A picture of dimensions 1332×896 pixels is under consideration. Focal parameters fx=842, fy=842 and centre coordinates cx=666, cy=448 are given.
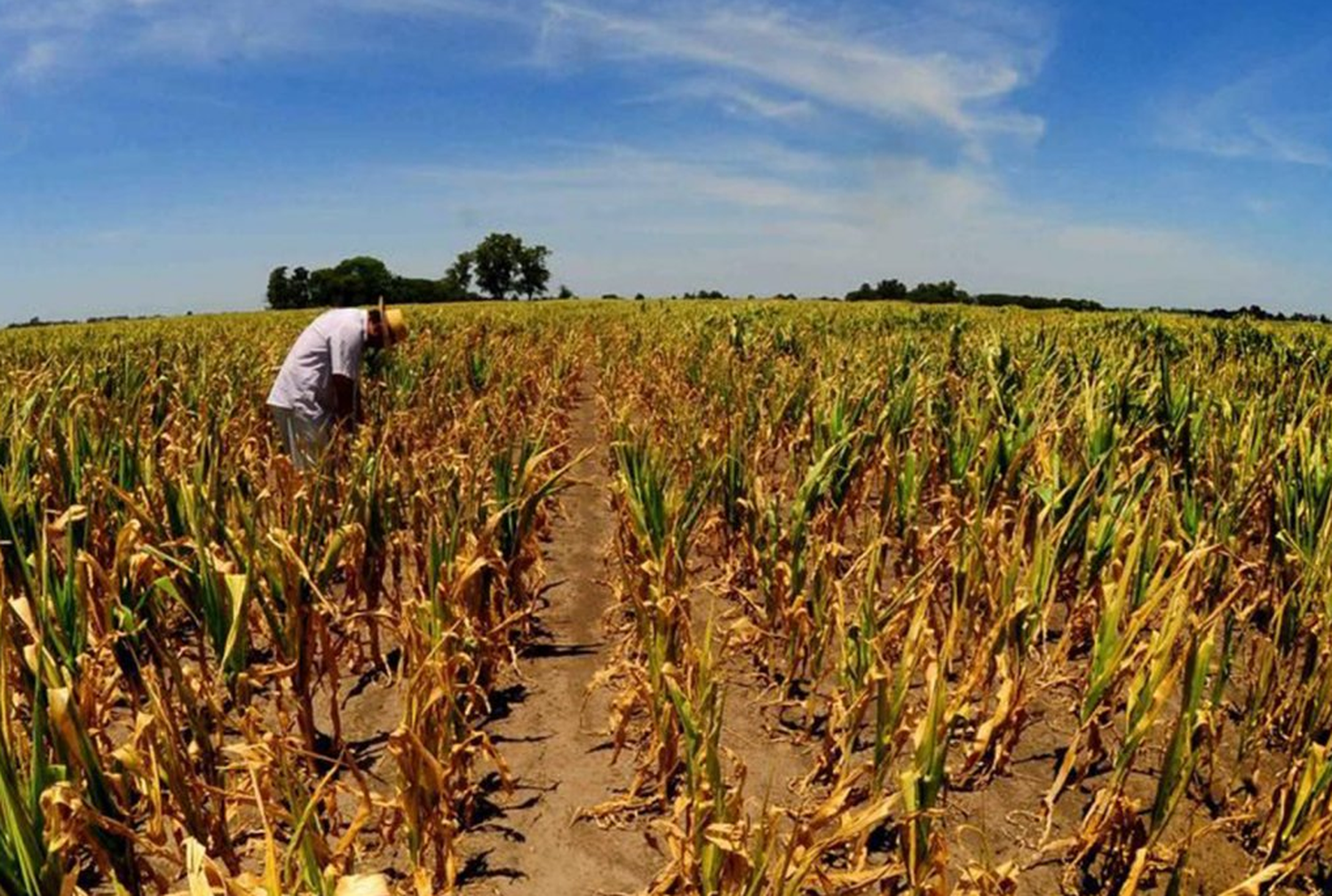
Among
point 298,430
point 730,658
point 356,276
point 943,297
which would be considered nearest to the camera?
point 730,658

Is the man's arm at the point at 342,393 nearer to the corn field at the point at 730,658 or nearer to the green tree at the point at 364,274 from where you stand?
the corn field at the point at 730,658

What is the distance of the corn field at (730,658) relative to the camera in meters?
1.95

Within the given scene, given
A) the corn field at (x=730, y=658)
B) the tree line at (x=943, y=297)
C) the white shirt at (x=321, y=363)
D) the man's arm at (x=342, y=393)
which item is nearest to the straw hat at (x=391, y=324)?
the white shirt at (x=321, y=363)

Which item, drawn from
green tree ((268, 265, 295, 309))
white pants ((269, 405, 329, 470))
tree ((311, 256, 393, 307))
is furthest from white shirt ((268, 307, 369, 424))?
green tree ((268, 265, 295, 309))

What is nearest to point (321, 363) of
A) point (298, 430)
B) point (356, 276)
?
point (298, 430)

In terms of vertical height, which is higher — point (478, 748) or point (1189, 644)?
point (1189, 644)

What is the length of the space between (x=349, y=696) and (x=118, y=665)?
0.86 metres

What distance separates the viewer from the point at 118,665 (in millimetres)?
2584

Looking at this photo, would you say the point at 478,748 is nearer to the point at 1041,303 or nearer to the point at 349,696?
the point at 349,696

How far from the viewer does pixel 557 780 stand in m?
2.73

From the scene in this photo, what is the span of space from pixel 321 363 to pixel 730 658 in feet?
11.6

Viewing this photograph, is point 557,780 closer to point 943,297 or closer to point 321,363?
point 321,363

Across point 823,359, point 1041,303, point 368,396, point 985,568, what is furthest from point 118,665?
point 1041,303

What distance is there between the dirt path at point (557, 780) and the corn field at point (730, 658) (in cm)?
7
